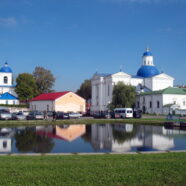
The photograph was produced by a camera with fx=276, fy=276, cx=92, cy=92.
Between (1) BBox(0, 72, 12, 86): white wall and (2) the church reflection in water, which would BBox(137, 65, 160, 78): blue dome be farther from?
(2) the church reflection in water

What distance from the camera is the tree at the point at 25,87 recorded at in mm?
82750

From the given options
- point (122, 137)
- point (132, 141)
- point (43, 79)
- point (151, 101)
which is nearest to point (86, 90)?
point (43, 79)

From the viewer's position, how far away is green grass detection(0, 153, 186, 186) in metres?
7.75

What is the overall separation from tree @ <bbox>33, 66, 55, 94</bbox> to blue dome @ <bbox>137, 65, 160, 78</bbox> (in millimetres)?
28995

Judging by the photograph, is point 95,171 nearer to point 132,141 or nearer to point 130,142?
point 130,142

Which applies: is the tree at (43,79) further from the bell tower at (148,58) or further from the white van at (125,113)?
the white van at (125,113)

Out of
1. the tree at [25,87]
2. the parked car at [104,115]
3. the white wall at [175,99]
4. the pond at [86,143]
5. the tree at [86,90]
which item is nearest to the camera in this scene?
the pond at [86,143]

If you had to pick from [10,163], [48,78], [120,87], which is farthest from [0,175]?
[48,78]

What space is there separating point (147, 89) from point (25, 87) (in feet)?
121

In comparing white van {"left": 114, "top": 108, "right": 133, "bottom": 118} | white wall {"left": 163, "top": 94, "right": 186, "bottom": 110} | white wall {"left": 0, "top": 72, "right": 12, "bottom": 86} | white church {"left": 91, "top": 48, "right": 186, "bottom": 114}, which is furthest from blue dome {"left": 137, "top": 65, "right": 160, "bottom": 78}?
white wall {"left": 0, "top": 72, "right": 12, "bottom": 86}

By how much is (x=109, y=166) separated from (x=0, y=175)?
3420 mm

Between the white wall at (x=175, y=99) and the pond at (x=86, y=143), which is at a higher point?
the white wall at (x=175, y=99)

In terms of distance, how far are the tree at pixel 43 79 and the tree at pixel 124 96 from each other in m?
31.1

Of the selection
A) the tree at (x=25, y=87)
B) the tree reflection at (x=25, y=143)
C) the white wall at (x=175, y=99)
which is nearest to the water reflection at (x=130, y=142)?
the tree reflection at (x=25, y=143)
